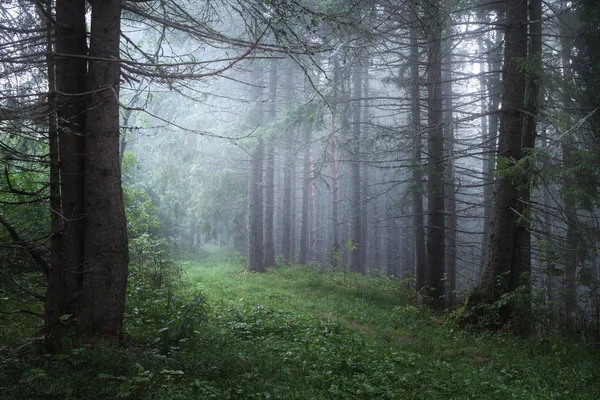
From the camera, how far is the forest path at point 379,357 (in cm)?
488

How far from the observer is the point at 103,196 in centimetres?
552

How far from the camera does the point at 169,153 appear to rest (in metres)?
22.3

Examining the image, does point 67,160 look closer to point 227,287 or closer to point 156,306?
point 156,306

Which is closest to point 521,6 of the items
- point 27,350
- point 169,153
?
point 27,350

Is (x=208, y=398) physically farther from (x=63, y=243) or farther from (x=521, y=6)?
(x=521, y=6)

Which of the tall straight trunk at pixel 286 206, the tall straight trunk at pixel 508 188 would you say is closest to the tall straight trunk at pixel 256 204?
the tall straight trunk at pixel 286 206

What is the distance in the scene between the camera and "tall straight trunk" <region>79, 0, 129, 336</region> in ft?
17.7

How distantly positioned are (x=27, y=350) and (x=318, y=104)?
9783 mm

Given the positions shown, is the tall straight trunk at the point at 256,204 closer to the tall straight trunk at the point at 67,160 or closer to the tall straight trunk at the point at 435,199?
the tall straight trunk at the point at 435,199

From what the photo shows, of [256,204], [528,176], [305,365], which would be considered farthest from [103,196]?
[256,204]

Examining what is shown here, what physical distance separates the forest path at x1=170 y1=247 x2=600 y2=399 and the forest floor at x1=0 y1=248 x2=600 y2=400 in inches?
0.7

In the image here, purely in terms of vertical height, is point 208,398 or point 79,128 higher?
point 79,128

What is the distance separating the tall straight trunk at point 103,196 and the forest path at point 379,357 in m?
1.65

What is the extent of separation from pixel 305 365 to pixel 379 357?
4.09ft
